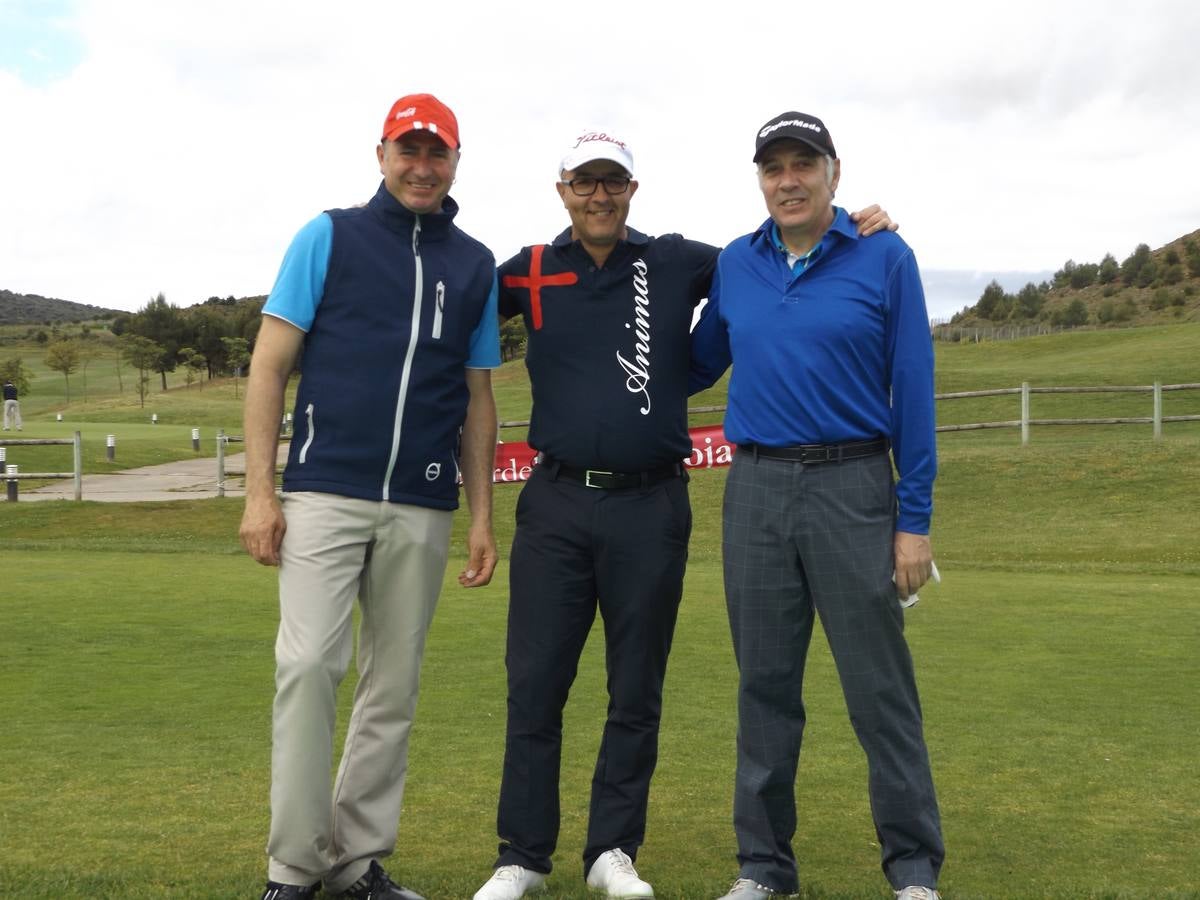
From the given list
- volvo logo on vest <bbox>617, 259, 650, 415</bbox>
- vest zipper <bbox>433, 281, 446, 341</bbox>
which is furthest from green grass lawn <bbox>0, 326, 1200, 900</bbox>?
vest zipper <bbox>433, 281, 446, 341</bbox>

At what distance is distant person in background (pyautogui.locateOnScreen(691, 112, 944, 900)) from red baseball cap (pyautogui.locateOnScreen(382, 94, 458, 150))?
836 mm

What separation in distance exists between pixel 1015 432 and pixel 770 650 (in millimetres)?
26241

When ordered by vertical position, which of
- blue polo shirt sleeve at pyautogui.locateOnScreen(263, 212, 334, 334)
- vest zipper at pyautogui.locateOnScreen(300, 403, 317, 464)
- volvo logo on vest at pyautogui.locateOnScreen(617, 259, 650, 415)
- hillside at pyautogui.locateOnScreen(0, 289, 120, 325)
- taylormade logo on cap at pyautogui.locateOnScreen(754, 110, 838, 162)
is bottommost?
vest zipper at pyautogui.locateOnScreen(300, 403, 317, 464)

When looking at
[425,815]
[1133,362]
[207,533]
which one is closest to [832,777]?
[425,815]

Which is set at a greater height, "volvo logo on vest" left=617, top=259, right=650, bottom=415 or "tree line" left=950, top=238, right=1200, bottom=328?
"tree line" left=950, top=238, right=1200, bottom=328

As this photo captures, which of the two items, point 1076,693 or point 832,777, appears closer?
point 832,777

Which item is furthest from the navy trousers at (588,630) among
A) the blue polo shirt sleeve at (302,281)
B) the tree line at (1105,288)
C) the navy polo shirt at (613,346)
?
the tree line at (1105,288)

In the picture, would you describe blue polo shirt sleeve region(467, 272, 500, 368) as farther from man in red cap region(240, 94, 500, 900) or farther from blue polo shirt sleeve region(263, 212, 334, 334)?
blue polo shirt sleeve region(263, 212, 334, 334)

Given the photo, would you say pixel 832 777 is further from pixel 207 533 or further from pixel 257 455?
pixel 207 533

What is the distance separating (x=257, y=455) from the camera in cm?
353

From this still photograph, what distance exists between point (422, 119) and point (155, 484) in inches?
866

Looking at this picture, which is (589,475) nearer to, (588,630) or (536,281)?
(588,630)

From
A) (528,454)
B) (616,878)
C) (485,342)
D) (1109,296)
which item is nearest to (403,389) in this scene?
(485,342)

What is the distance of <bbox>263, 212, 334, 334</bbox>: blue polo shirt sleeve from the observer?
353cm
